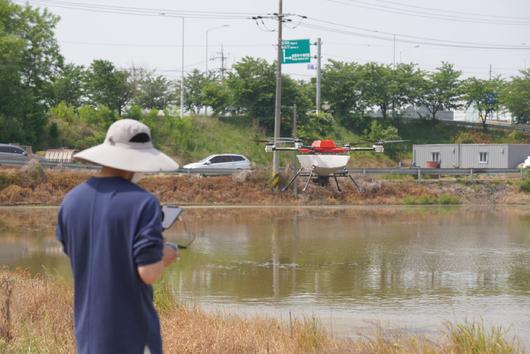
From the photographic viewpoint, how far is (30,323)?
8.73 meters

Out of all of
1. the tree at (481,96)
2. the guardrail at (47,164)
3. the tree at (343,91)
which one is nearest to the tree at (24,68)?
the guardrail at (47,164)

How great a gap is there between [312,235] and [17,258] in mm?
10050

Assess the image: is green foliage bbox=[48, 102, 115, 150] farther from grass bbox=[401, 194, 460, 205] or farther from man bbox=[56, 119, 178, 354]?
man bbox=[56, 119, 178, 354]

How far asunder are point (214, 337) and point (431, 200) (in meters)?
35.3

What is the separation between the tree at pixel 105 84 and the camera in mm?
60531

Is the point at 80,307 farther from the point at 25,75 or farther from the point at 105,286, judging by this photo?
the point at 25,75

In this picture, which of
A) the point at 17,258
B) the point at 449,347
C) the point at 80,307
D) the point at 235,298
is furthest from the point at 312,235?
the point at 80,307

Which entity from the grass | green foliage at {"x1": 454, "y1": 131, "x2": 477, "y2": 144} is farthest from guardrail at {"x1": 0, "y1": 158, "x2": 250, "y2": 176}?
green foliage at {"x1": 454, "y1": 131, "x2": 477, "y2": 144}

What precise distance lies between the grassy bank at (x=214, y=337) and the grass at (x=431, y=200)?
106ft

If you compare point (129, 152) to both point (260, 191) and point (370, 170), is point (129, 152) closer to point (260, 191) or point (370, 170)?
point (260, 191)

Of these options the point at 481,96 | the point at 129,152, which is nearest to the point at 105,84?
the point at 481,96

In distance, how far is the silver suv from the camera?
4200cm

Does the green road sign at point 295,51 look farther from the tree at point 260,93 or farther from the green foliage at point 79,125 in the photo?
the tree at point 260,93

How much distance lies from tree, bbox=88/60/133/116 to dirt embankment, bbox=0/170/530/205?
22.0 meters
